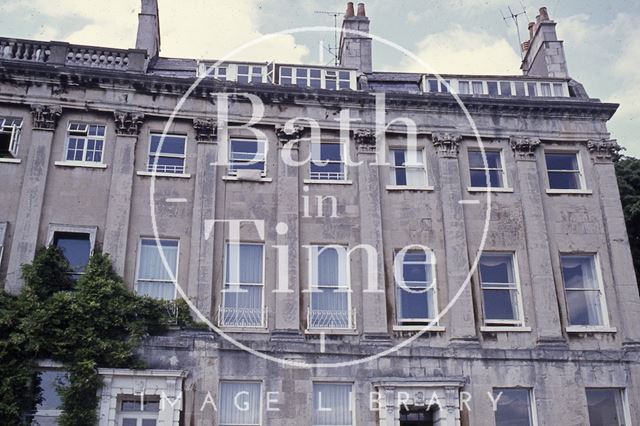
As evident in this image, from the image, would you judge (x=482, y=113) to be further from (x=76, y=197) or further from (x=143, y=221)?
(x=76, y=197)

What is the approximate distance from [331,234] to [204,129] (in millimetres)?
5088

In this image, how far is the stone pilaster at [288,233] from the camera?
20047 millimetres

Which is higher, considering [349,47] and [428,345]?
[349,47]

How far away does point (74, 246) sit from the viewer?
20344mm

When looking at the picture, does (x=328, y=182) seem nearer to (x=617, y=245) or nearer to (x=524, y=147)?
(x=524, y=147)

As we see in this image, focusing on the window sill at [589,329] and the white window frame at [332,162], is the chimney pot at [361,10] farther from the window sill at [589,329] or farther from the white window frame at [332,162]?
the window sill at [589,329]

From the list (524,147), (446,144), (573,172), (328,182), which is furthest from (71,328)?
(573,172)

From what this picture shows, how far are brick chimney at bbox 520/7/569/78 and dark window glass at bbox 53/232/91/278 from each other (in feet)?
55.2

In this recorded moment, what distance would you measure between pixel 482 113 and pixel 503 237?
14.1ft

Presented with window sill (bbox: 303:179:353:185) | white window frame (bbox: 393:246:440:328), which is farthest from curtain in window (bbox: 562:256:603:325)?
window sill (bbox: 303:179:353:185)

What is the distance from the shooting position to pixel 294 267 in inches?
817

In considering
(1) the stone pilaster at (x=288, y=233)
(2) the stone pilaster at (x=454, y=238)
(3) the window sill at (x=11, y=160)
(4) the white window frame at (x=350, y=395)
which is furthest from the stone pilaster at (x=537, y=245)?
(3) the window sill at (x=11, y=160)

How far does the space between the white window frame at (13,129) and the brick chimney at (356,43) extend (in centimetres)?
1084

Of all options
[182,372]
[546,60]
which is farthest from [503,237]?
[182,372]
